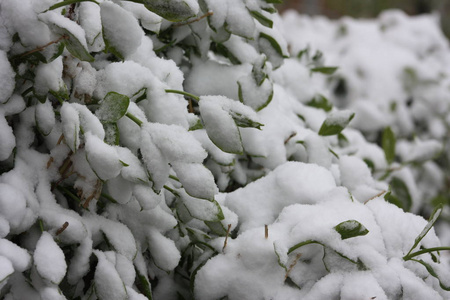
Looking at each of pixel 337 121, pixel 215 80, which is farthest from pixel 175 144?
pixel 337 121

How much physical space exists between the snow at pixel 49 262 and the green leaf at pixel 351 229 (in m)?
0.50

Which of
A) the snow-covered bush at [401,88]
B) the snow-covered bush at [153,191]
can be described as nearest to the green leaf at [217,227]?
the snow-covered bush at [153,191]

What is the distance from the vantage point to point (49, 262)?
0.80 m

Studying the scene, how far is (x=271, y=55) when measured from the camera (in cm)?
130

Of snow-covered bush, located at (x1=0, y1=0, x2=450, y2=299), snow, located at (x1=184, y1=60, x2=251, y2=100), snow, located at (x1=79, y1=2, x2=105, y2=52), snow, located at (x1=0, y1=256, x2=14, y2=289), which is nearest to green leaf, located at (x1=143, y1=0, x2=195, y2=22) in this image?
snow-covered bush, located at (x1=0, y1=0, x2=450, y2=299)

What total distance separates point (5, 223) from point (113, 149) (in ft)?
0.69

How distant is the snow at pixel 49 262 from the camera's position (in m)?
0.79

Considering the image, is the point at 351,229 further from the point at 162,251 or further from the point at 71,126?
the point at 71,126

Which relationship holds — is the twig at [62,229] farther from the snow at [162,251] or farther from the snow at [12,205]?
the snow at [162,251]

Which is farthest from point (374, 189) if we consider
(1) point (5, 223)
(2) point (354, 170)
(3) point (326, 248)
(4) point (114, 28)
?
(1) point (5, 223)

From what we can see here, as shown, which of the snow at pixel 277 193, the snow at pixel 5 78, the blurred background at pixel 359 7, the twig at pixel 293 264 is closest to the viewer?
the snow at pixel 5 78

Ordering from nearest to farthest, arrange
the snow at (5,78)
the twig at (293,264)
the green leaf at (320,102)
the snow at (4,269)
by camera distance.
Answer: the snow at (4,269)
the snow at (5,78)
the twig at (293,264)
the green leaf at (320,102)

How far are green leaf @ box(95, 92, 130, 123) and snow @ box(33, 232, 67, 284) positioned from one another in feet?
0.77

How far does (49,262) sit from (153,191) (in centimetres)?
22
